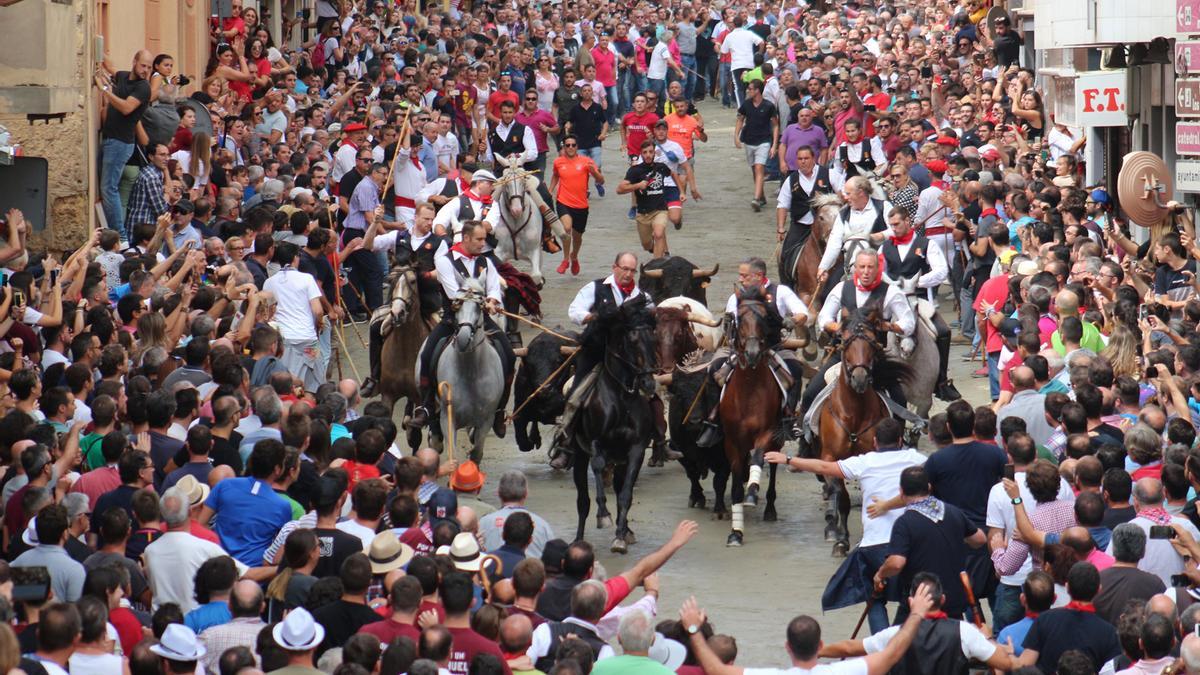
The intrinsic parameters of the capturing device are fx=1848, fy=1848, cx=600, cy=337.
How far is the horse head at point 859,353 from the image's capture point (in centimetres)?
Answer: 1411

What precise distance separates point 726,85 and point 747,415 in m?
24.2

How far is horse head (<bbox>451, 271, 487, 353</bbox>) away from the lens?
625 inches

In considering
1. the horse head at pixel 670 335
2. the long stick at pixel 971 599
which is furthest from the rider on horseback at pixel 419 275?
the long stick at pixel 971 599

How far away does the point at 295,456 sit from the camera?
34.7ft

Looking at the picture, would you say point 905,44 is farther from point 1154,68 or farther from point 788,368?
point 788,368

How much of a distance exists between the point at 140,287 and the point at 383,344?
3808 millimetres

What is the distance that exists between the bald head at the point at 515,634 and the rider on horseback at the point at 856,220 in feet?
36.7

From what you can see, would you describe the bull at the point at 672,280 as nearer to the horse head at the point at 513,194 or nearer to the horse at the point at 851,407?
the horse head at the point at 513,194

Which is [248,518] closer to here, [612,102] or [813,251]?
[813,251]

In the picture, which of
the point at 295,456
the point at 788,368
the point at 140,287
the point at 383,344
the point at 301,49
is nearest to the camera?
the point at 295,456

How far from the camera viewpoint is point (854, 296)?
15547mm

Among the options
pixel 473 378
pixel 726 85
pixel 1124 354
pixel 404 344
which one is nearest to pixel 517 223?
pixel 404 344

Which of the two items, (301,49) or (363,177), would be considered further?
(301,49)

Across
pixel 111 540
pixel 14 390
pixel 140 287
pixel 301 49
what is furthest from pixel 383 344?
pixel 301 49
